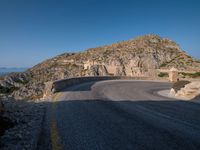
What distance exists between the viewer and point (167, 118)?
827 cm

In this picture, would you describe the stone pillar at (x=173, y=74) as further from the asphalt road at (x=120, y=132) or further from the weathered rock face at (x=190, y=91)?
the asphalt road at (x=120, y=132)

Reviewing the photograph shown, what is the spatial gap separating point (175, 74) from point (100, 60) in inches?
3956

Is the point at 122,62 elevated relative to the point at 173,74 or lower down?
elevated

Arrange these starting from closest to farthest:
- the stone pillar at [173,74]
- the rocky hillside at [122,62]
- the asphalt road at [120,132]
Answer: the asphalt road at [120,132] → the stone pillar at [173,74] → the rocky hillside at [122,62]

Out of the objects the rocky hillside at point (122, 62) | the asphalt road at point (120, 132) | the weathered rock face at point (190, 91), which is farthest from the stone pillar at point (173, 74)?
the rocky hillside at point (122, 62)

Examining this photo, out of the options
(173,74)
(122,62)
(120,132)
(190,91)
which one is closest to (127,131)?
(120,132)

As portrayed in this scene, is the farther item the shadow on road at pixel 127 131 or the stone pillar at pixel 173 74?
the stone pillar at pixel 173 74

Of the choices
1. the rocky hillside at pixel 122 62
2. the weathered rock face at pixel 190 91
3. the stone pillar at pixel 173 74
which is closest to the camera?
the weathered rock face at pixel 190 91

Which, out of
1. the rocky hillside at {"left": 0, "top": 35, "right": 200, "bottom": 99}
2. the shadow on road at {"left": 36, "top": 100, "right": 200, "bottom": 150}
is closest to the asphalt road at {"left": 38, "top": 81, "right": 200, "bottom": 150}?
the shadow on road at {"left": 36, "top": 100, "right": 200, "bottom": 150}

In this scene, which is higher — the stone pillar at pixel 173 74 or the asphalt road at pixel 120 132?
the stone pillar at pixel 173 74

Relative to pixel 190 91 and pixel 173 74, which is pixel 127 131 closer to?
pixel 190 91

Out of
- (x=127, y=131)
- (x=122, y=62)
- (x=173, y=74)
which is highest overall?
(x=122, y=62)

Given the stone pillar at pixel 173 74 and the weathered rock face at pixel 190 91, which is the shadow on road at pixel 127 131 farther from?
the stone pillar at pixel 173 74

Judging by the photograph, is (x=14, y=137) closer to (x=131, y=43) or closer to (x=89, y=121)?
(x=89, y=121)
